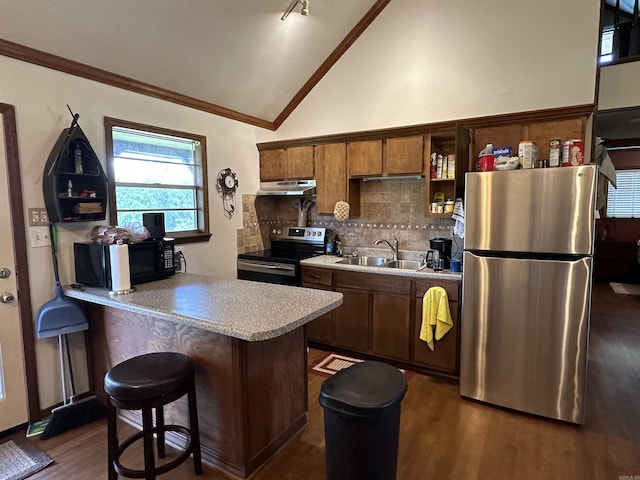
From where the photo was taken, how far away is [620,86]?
4.52 m

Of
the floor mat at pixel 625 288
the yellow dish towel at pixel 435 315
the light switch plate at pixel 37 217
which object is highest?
the light switch plate at pixel 37 217

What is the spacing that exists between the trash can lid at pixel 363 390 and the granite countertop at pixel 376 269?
1.34 m

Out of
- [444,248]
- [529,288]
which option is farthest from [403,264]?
[529,288]

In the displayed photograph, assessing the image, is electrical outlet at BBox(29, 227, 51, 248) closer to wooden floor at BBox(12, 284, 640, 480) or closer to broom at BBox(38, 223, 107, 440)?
broom at BBox(38, 223, 107, 440)

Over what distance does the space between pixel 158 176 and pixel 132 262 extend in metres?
1.10

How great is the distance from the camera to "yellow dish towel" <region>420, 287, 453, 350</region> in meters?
2.90

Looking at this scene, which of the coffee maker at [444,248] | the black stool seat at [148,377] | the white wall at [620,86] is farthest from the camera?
the white wall at [620,86]

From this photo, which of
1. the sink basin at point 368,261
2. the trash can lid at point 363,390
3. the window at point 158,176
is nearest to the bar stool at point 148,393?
the trash can lid at point 363,390

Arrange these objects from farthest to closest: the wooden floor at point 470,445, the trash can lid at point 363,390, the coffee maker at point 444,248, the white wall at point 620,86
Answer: the white wall at point 620,86 → the coffee maker at point 444,248 → the wooden floor at point 470,445 → the trash can lid at point 363,390

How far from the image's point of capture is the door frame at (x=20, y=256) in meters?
2.29

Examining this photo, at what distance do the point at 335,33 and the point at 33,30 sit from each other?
246 cm

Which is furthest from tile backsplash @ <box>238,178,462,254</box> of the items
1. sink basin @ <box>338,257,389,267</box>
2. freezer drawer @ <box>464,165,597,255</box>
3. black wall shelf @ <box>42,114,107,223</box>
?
black wall shelf @ <box>42,114,107,223</box>

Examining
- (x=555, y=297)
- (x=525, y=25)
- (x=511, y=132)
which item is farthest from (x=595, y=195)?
(x=525, y=25)

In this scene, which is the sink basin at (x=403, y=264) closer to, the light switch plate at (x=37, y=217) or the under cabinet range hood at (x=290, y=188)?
the under cabinet range hood at (x=290, y=188)
